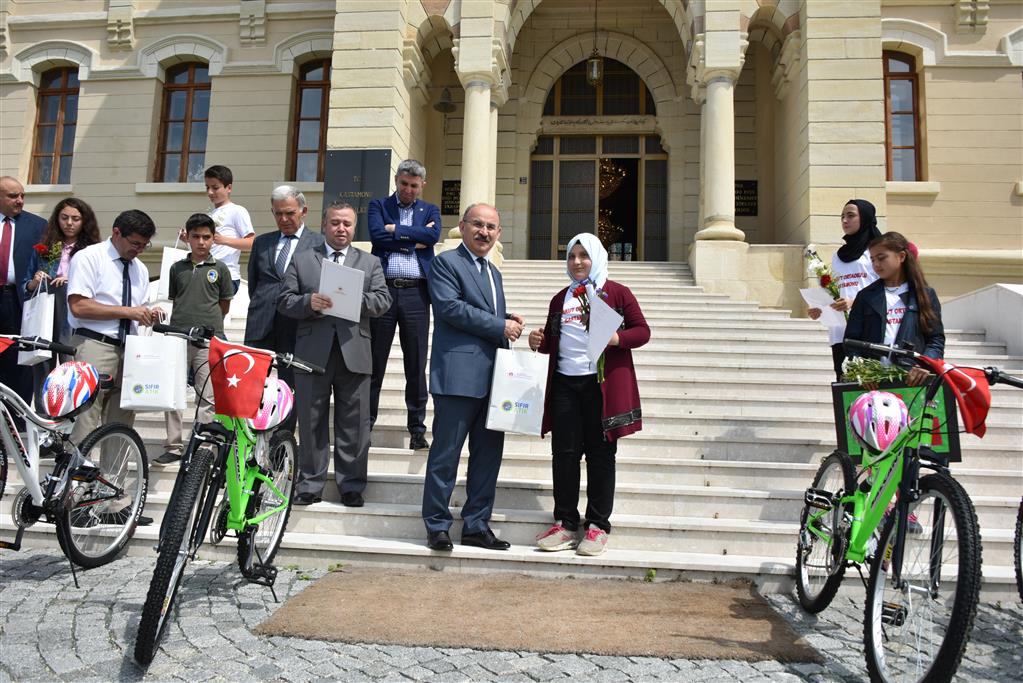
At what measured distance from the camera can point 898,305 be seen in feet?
13.8

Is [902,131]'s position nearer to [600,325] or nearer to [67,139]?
[600,325]

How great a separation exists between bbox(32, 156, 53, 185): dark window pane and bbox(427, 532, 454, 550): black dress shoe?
13.8 m

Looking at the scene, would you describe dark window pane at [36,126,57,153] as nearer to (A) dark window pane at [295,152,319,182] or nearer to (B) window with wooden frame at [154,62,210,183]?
(B) window with wooden frame at [154,62,210,183]

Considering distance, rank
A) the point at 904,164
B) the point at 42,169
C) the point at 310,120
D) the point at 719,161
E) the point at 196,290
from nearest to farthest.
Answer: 1. the point at 196,290
2. the point at 719,161
3. the point at 904,164
4. the point at 310,120
5. the point at 42,169

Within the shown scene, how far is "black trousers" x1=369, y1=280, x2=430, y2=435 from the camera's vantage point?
5.33 m

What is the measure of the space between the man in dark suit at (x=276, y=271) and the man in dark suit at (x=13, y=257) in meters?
2.27

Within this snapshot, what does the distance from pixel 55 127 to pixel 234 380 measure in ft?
46.2

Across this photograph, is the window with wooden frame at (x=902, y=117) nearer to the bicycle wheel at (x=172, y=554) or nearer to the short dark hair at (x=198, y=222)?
the short dark hair at (x=198, y=222)

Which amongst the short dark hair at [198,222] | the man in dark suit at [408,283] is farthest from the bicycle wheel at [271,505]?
the short dark hair at [198,222]

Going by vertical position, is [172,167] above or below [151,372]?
above

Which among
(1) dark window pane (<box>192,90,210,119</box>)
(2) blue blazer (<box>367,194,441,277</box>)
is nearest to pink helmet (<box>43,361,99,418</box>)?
(2) blue blazer (<box>367,194,441,277</box>)

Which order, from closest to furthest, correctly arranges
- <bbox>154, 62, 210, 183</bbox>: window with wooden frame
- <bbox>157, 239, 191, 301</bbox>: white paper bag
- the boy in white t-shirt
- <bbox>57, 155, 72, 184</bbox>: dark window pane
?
<bbox>157, 239, 191, 301</bbox>: white paper bag → the boy in white t-shirt → <bbox>154, 62, 210, 183</bbox>: window with wooden frame → <bbox>57, 155, 72, 184</bbox>: dark window pane

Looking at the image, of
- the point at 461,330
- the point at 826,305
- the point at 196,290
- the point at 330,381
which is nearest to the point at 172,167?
the point at 196,290

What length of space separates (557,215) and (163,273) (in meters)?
9.21
